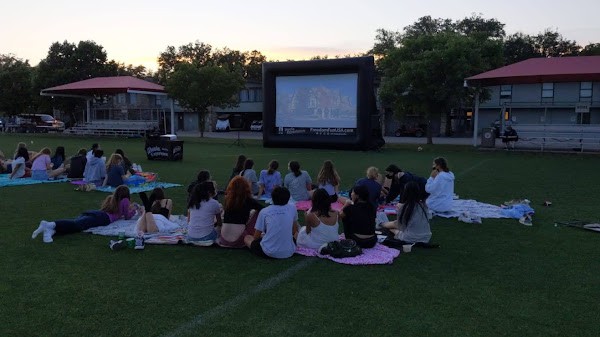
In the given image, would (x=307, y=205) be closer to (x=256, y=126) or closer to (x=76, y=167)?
(x=76, y=167)

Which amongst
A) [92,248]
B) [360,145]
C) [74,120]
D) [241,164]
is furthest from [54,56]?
[92,248]

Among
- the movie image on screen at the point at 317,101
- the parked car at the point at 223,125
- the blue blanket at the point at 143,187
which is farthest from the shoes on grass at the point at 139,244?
the parked car at the point at 223,125

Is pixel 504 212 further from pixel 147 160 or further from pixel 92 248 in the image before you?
pixel 147 160

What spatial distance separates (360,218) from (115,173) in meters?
7.59

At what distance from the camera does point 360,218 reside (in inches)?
249

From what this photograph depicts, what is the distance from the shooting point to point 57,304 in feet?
14.9

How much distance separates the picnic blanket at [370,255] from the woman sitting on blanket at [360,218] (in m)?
0.13

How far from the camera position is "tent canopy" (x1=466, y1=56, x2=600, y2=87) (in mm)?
22750

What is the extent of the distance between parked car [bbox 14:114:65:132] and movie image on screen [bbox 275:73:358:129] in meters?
27.3

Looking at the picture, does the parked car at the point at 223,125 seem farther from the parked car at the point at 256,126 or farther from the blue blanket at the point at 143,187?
the blue blanket at the point at 143,187

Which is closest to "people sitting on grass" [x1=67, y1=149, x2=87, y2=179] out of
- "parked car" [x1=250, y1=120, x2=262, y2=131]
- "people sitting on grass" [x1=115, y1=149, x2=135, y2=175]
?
"people sitting on grass" [x1=115, y1=149, x2=135, y2=175]

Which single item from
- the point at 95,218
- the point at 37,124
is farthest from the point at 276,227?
the point at 37,124

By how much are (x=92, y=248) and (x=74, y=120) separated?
150 feet

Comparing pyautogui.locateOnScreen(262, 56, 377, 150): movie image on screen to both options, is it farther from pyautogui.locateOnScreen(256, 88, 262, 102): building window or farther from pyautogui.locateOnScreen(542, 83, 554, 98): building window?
pyautogui.locateOnScreen(256, 88, 262, 102): building window
